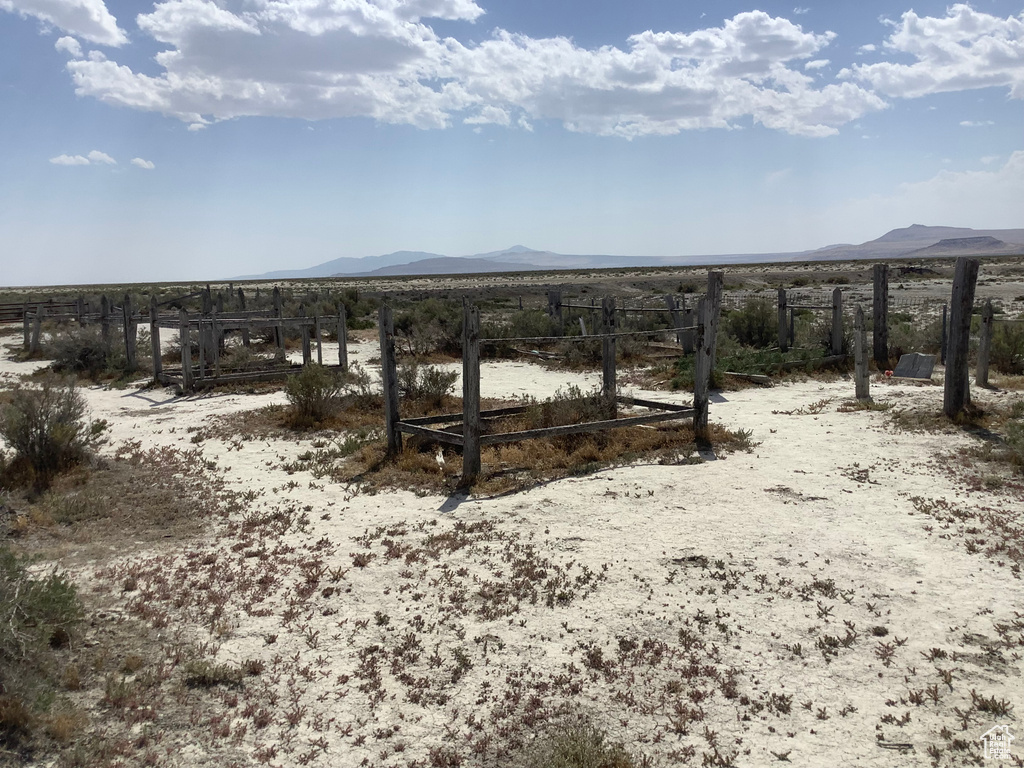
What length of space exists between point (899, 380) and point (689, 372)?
3906 millimetres

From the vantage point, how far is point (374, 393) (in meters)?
13.8

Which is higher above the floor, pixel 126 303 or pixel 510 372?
pixel 126 303

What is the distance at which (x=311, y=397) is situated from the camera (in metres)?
12.1

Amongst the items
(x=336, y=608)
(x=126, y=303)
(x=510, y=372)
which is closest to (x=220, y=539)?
(x=336, y=608)

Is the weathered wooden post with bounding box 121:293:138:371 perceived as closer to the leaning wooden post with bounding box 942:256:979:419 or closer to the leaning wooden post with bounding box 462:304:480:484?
the leaning wooden post with bounding box 462:304:480:484

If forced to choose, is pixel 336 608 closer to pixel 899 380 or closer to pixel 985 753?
pixel 985 753

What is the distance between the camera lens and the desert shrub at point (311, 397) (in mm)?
12016

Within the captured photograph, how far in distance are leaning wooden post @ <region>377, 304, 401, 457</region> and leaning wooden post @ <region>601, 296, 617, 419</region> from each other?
2810 millimetres

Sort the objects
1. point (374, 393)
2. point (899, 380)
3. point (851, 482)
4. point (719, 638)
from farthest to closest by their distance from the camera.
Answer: point (899, 380)
point (374, 393)
point (851, 482)
point (719, 638)

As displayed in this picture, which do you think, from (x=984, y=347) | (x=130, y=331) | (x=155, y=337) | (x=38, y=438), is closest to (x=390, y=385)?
(x=38, y=438)

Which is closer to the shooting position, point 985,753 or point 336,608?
point 985,753

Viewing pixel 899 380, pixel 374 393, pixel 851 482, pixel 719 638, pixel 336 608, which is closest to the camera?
pixel 719 638

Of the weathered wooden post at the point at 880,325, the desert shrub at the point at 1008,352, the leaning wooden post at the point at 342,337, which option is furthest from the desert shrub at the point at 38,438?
the desert shrub at the point at 1008,352

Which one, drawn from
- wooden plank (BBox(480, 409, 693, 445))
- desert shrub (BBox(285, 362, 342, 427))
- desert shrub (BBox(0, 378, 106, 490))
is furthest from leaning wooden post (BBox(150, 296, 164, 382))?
wooden plank (BBox(480, 409, 693, 445))
